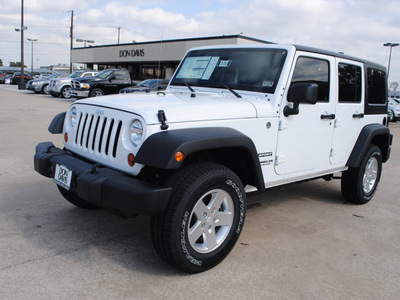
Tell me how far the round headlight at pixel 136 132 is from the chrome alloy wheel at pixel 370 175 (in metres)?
3.37

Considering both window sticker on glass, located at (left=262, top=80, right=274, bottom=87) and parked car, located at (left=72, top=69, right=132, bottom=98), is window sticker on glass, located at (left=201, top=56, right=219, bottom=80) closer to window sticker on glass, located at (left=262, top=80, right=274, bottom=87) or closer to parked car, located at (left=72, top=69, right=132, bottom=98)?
window sticker on glass, located at (left=262, top=80, right=274, bottom=87)

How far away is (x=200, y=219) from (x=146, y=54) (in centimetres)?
3538

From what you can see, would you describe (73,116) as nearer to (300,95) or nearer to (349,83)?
(300,95)

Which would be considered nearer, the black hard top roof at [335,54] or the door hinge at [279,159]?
the door hinge at [279,159]

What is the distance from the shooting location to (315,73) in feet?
13.0

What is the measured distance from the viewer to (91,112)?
10.7ft

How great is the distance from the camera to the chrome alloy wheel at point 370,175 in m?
5.02

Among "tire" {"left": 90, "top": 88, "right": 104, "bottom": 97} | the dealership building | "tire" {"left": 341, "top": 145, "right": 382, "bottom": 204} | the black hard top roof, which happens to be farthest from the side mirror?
the dealership building

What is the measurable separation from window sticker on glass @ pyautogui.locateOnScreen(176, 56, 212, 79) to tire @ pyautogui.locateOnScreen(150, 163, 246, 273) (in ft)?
5.31

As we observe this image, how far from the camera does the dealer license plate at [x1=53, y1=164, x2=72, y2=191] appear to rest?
300 cm

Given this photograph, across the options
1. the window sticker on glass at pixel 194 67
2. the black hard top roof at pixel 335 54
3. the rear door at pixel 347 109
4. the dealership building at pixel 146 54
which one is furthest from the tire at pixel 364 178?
the dealership building at pixel 146 54

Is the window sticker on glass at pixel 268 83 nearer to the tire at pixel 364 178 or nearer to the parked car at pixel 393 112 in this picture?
the tire at pixel 364 178

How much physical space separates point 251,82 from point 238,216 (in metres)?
1.35

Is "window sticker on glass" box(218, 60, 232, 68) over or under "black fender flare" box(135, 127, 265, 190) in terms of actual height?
over
